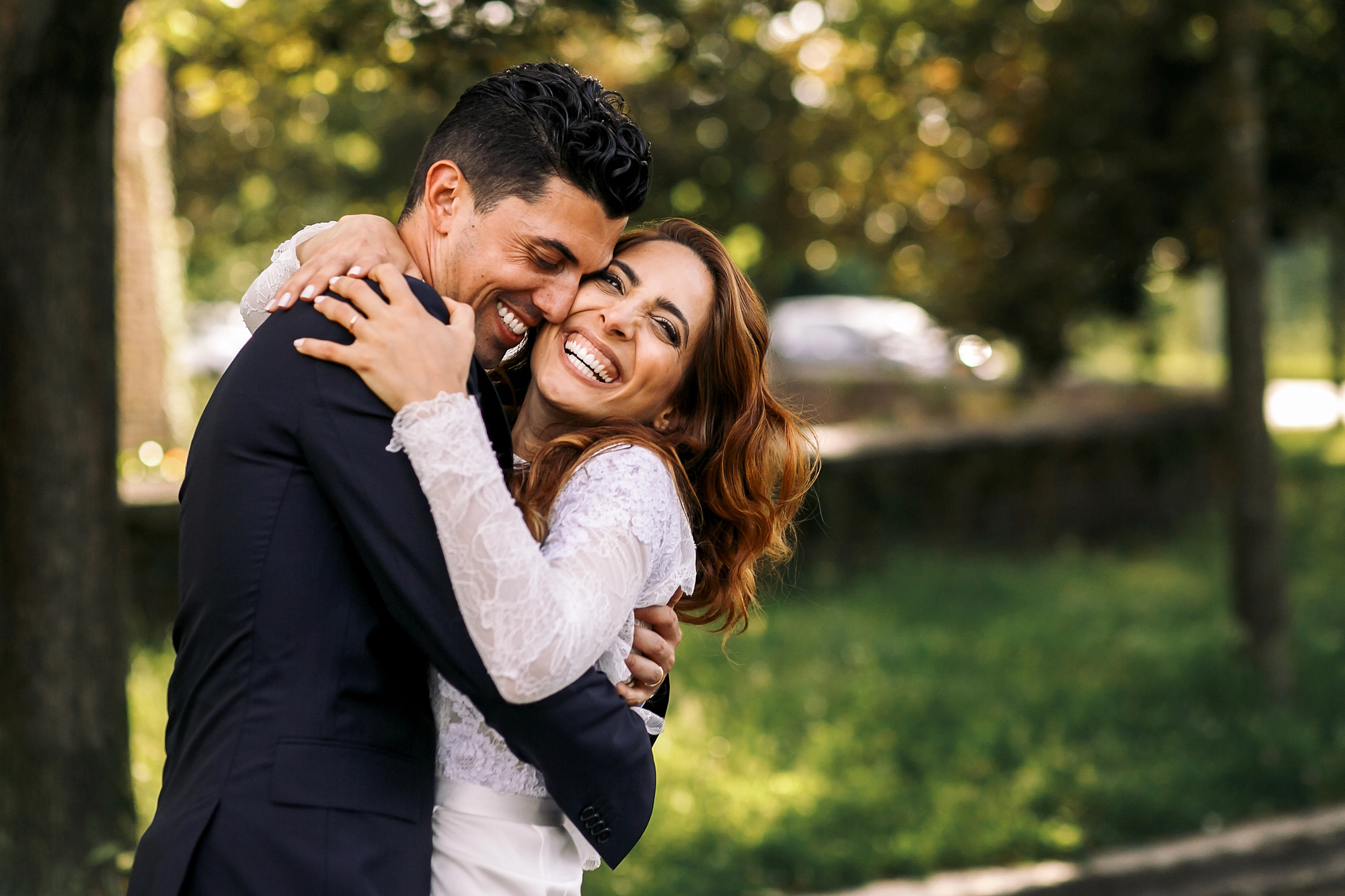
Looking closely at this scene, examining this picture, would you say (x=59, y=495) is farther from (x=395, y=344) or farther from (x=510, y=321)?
(x=395, y=344)

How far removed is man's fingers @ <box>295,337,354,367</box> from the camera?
5.25 feet

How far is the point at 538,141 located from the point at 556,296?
0.93ft

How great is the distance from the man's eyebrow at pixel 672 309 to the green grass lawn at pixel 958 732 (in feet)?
8.15

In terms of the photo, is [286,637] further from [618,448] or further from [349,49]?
[349,49]

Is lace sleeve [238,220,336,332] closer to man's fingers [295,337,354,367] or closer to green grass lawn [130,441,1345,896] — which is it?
man's fingers [295,337,354,367]

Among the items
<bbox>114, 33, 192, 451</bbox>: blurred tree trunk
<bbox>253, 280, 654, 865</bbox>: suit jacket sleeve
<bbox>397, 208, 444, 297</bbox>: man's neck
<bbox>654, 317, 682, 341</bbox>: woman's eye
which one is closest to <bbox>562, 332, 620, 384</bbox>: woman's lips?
<bbox>654, 317, 682, 341</bbox>: woman's eye

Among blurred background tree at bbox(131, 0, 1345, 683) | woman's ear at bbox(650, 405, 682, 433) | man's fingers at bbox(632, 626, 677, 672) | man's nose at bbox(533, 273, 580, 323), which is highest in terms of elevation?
blurred background tree at bbox(131, 0, 1345, 683)

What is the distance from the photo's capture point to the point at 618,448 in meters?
1.97

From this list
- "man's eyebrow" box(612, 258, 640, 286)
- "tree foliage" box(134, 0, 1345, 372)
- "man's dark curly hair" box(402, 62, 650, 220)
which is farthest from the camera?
"tree foliage" box(134, 0, 1345, 372)

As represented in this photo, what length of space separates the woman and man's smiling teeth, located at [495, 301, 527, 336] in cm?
8

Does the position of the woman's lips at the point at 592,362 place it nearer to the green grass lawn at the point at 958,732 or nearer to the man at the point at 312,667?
the man at the point at 312,667

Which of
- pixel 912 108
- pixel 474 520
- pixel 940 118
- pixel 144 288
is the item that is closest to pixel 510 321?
pixel 474 520

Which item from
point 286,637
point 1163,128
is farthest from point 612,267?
point 1163,128

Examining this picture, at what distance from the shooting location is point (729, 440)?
90.8 inches
